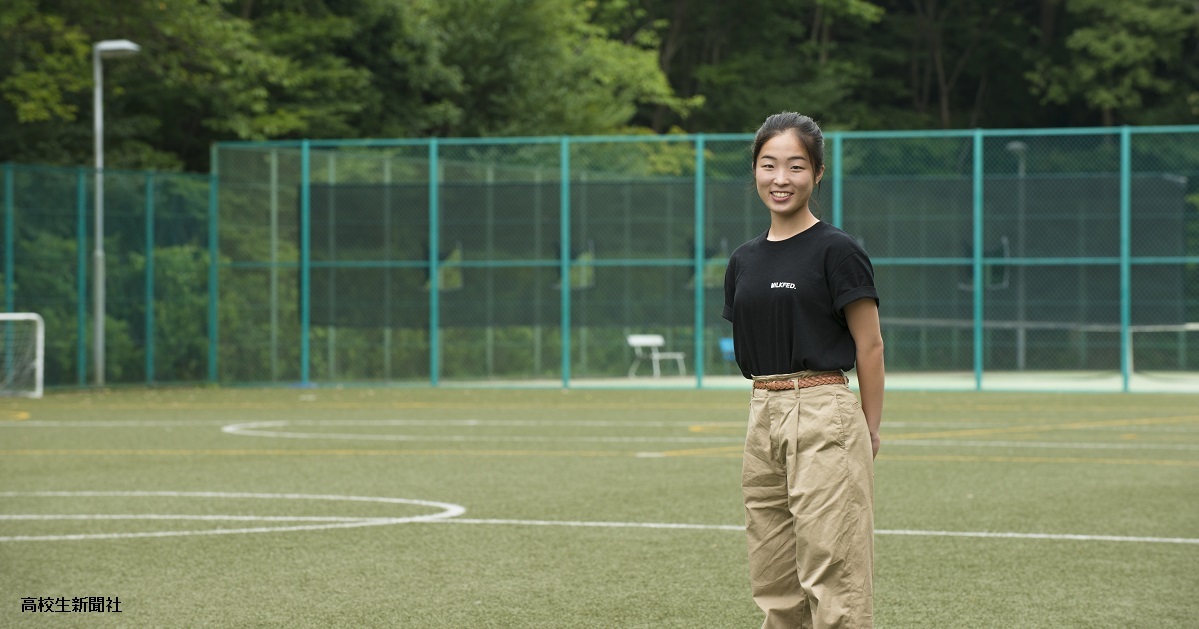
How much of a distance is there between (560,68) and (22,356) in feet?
52.6

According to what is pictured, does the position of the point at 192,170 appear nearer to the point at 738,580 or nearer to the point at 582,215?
the point at 582,215

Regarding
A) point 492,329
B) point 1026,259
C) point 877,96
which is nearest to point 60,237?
point 492,329

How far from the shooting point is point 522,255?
74.8 feet

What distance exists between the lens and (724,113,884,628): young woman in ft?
14.3

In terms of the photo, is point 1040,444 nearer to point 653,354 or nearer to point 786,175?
point 786,175

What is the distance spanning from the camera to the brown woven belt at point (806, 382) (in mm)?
4453

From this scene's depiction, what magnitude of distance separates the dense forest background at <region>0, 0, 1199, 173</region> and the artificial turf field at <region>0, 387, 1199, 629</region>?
705cm

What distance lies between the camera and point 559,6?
3403 centimetres

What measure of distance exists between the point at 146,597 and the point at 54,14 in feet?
71.5

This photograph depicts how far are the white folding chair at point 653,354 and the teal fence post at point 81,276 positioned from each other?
788 centimetres

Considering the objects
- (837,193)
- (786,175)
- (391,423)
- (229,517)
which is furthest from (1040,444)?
(786,175)

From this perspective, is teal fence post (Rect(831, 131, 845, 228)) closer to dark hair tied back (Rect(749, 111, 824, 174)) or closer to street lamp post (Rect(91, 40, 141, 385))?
street lamp post (Rect(91, 40, 141, 385))

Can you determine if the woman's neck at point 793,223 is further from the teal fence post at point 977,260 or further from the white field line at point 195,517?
the teal fence post at point 977,260

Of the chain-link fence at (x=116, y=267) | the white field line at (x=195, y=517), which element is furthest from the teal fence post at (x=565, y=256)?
the white field line at (x=195, y=517)
